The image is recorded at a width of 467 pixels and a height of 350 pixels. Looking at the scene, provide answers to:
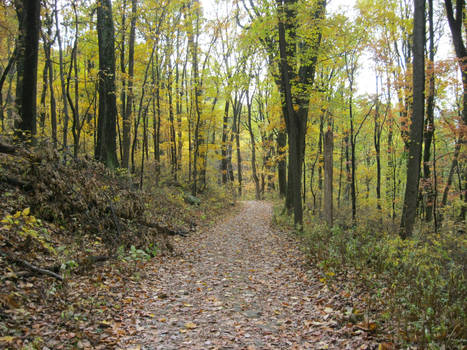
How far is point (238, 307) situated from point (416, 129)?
25.9ft

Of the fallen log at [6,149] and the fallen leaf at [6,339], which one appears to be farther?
the fallen log at [6,149]

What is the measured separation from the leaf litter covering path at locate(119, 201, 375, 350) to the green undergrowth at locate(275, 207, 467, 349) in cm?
55

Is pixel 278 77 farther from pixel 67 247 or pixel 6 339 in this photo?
pixel 6 339

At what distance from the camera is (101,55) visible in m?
12.6

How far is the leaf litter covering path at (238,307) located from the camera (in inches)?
169

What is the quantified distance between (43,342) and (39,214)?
4121mm

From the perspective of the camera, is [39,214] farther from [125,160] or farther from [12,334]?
[125,160]

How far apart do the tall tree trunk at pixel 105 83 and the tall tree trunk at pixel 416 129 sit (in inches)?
432

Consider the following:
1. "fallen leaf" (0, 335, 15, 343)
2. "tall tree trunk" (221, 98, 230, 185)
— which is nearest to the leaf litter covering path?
"fallen leaf" (0, 335, 15, 343)

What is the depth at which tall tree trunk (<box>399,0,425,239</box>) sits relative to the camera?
916 centimetres

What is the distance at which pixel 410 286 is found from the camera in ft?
16.1

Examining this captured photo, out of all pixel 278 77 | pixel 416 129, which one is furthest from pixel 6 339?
pixel 278 77

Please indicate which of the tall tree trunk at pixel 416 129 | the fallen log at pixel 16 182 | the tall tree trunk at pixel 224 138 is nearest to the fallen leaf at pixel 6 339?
the fallen log at pixel 16 182

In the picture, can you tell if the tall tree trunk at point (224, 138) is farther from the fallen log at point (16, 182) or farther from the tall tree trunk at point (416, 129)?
the fallen log at point (16, 182)
